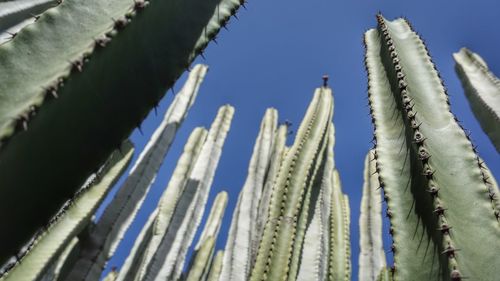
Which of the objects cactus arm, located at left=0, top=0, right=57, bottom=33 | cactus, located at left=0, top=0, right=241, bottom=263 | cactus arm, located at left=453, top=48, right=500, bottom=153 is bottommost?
cactus, located at left=0, top=0, right=241, bottom=263

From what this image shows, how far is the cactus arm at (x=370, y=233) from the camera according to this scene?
458cm

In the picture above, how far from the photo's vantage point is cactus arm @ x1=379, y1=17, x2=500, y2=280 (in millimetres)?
1625

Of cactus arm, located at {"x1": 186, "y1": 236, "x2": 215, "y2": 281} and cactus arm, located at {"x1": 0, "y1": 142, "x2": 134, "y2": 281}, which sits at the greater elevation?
cactus arm, located at {"x1": 186, "y1": 236, "x2": 215, "y2": 281}

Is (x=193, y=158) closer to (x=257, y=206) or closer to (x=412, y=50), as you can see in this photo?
(x=257, y=206)

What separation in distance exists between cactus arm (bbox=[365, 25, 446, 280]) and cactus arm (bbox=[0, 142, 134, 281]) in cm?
142

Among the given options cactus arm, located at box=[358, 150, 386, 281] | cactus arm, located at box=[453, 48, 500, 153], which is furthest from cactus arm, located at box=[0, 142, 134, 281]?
cactus arm, located at box=[453, 48, 500, 153]

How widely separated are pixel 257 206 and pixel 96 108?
10.8ft

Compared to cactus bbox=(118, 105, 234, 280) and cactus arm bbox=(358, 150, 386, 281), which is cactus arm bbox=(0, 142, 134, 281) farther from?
cactus arm bbox=(358, 150, 386, 281)

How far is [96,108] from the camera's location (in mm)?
1741

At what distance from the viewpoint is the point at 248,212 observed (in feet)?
15.6

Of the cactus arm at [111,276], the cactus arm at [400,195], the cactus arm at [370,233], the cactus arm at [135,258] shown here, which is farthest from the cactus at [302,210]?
the cactus arm at [111,276]

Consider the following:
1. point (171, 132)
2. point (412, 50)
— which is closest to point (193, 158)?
point (171, 132)

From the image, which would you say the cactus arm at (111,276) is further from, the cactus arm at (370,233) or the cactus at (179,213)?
the cactus arm at (370,233)

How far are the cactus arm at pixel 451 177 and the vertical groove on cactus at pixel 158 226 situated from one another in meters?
2.65
